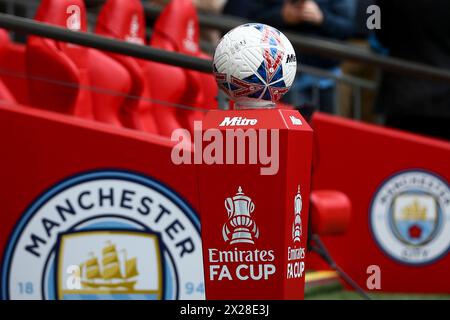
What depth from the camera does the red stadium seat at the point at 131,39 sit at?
20.4 feet

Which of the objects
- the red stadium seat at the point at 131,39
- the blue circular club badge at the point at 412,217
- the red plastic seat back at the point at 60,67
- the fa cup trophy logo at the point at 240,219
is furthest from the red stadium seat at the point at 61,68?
the blue circular club badge at the point at 412,217

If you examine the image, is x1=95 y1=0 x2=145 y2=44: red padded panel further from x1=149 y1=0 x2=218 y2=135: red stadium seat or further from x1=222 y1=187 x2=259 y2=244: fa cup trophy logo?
x1=222 y1=187 x2=259 y2=244: fa cup trophy logo

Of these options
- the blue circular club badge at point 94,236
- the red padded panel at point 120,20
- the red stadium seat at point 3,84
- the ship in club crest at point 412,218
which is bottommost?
the ship in club crest at point 412,218

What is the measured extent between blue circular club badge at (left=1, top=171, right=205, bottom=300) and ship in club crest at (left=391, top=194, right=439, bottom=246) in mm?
1976

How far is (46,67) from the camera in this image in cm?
561

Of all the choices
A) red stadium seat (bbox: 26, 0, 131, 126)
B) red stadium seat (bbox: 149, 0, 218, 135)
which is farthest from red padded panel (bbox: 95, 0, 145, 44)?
red stadium seat (bbox: 26, 0, 131, 126)

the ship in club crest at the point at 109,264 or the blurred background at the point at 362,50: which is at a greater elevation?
the blurred background at the point at 362,50

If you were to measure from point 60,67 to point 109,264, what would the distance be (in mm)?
920

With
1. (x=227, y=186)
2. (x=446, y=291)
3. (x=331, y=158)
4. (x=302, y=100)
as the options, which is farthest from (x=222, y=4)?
(x=227, y=186)

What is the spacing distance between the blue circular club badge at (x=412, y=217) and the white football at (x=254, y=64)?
291cm

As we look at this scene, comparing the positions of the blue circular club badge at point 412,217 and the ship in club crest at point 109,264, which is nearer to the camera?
the ship in club crest at point 109,264

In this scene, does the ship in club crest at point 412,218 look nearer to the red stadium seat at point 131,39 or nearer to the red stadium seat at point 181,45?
the red stadium seat at point 181,45

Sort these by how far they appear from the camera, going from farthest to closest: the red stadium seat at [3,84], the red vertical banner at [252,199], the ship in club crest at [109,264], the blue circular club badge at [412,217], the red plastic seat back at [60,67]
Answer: the blue circular club badge at [412,217], the red stadium seat at [3,84], the red plastic seat back at [60,67], the ship in club crest at [109,264], the red vertical banner at [252,199]

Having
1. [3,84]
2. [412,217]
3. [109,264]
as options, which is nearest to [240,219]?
[109,264]
